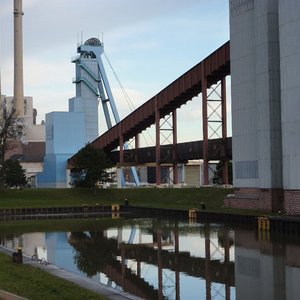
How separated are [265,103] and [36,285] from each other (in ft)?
122

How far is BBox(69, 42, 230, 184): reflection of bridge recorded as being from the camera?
7162 centimetres

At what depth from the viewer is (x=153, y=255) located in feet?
97.7

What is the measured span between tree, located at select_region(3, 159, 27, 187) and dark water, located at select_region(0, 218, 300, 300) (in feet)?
151

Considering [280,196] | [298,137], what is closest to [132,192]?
[280,196]

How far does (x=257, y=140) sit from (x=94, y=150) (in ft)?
131

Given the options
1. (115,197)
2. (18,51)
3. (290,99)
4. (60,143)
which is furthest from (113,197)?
(18,51)

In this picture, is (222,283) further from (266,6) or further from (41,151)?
(41,151)

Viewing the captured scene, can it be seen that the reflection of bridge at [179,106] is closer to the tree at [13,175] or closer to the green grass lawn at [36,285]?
the tree at [13,175]

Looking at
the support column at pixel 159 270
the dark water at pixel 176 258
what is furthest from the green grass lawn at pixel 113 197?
the support column at pixel 159 270

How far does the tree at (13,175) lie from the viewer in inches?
3637

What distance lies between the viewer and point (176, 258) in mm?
28375

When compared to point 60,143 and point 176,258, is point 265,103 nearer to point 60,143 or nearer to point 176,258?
point 176,258

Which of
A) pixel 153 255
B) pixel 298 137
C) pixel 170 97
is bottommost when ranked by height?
pixel 153 255

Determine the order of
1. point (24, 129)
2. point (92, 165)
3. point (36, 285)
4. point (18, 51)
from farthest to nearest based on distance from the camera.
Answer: point (24, 129), point (18, 51), point (92, 165), point (36, 285)
